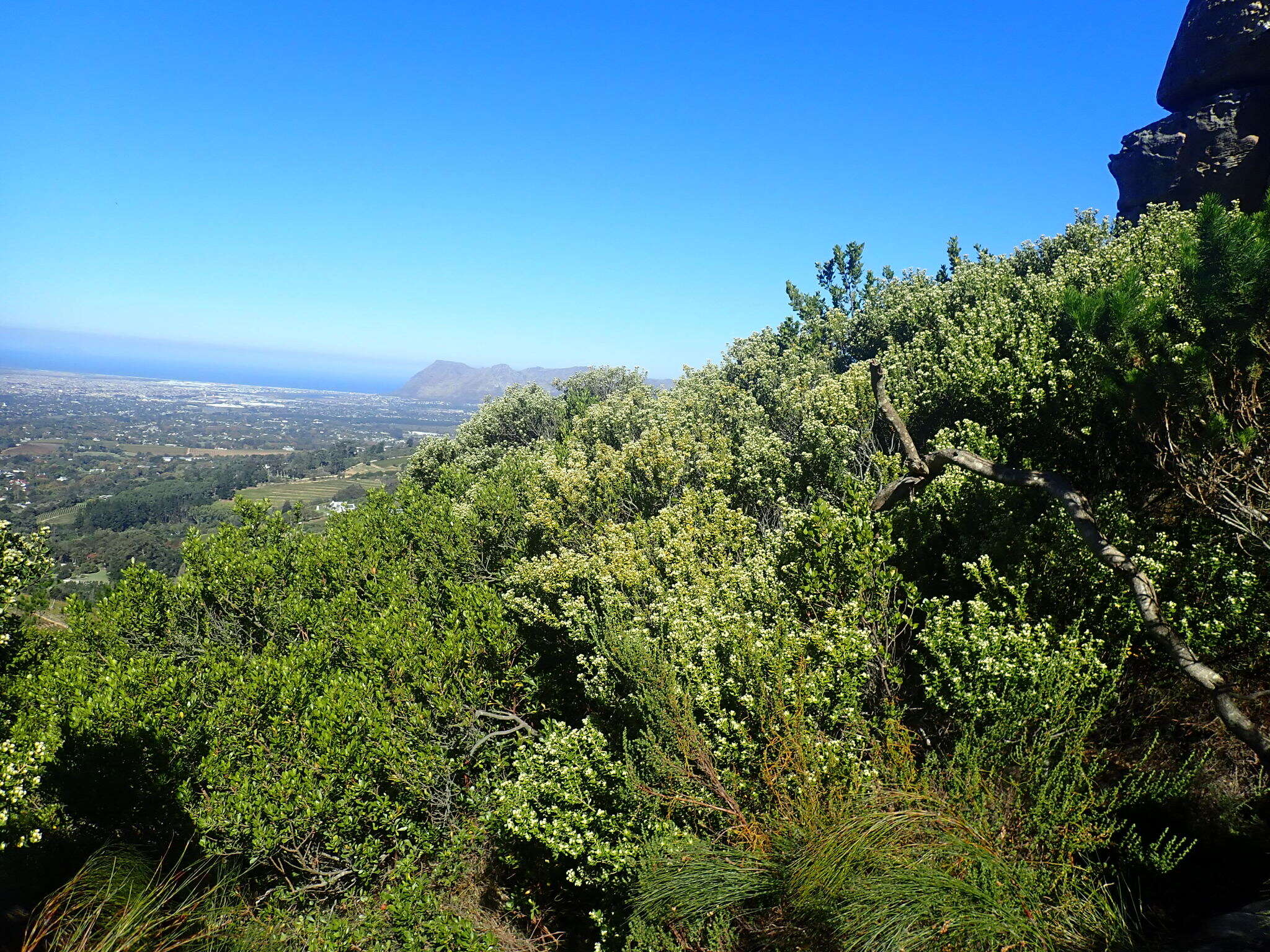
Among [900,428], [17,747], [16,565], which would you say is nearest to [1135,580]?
[900,428]

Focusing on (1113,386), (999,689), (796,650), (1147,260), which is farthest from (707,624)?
(1147,260)

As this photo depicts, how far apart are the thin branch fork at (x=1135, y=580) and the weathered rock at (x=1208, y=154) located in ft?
115

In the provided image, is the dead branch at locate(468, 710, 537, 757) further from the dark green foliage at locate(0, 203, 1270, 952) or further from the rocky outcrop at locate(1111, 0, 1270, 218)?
the rocky outcrop at locate(1111, 0, 1270, 218)

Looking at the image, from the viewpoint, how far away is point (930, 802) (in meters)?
6.29

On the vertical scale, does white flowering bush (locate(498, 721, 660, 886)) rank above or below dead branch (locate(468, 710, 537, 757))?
above

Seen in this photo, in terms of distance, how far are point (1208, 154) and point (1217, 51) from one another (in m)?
5.82

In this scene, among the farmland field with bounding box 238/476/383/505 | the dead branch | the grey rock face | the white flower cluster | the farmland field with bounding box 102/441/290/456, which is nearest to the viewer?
the grey rock face

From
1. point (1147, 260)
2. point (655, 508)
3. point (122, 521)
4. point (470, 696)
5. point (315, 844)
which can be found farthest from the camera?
point (122, 521)

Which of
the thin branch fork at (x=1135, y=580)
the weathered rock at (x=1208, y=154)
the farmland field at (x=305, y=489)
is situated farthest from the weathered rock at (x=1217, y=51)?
the farmland field at (x=305, y=489)

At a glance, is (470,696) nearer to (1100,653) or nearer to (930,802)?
(930,802)

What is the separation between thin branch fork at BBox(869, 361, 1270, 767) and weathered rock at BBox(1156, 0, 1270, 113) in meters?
42.7

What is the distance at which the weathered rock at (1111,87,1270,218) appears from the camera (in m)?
33.1

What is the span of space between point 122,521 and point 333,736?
413 feet

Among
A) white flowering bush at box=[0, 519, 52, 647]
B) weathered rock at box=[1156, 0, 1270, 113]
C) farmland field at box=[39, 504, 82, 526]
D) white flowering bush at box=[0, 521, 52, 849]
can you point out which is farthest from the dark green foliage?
farmland field at box=[39, 504, 82, 526]
